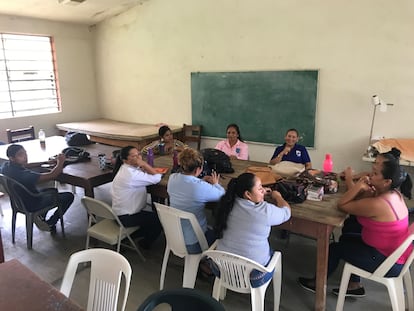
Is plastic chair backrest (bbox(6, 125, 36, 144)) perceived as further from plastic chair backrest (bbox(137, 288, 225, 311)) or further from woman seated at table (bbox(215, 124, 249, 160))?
plastic chair backrest (bbox(137, 288, 225, 311))

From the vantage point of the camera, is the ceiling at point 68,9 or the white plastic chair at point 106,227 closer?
the white plastic chair at point 106,227

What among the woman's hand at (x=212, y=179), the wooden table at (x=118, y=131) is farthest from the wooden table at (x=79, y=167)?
the woman's hand at (x=212, y=179)

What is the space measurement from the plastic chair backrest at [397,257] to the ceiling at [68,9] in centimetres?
495

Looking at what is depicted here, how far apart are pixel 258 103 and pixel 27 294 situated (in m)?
3.98

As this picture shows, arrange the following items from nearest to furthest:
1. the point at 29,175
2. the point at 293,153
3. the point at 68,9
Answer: the point at 29,175
the point at 293,153
the point at 68,9

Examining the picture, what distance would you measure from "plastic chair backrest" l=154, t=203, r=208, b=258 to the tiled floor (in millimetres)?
447

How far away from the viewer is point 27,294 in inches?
53.6

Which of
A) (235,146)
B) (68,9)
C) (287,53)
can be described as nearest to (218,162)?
(235,146)

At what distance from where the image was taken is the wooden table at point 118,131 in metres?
5.11

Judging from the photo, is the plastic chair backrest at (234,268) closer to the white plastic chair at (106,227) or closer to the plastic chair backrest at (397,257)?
the plastic chair backrest at (397,257)

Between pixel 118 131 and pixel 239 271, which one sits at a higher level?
pixel 118 131

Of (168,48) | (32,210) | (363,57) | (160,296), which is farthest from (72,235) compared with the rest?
(363,57)

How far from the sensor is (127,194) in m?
2.78

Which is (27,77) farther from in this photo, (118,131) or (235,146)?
(235,146)
